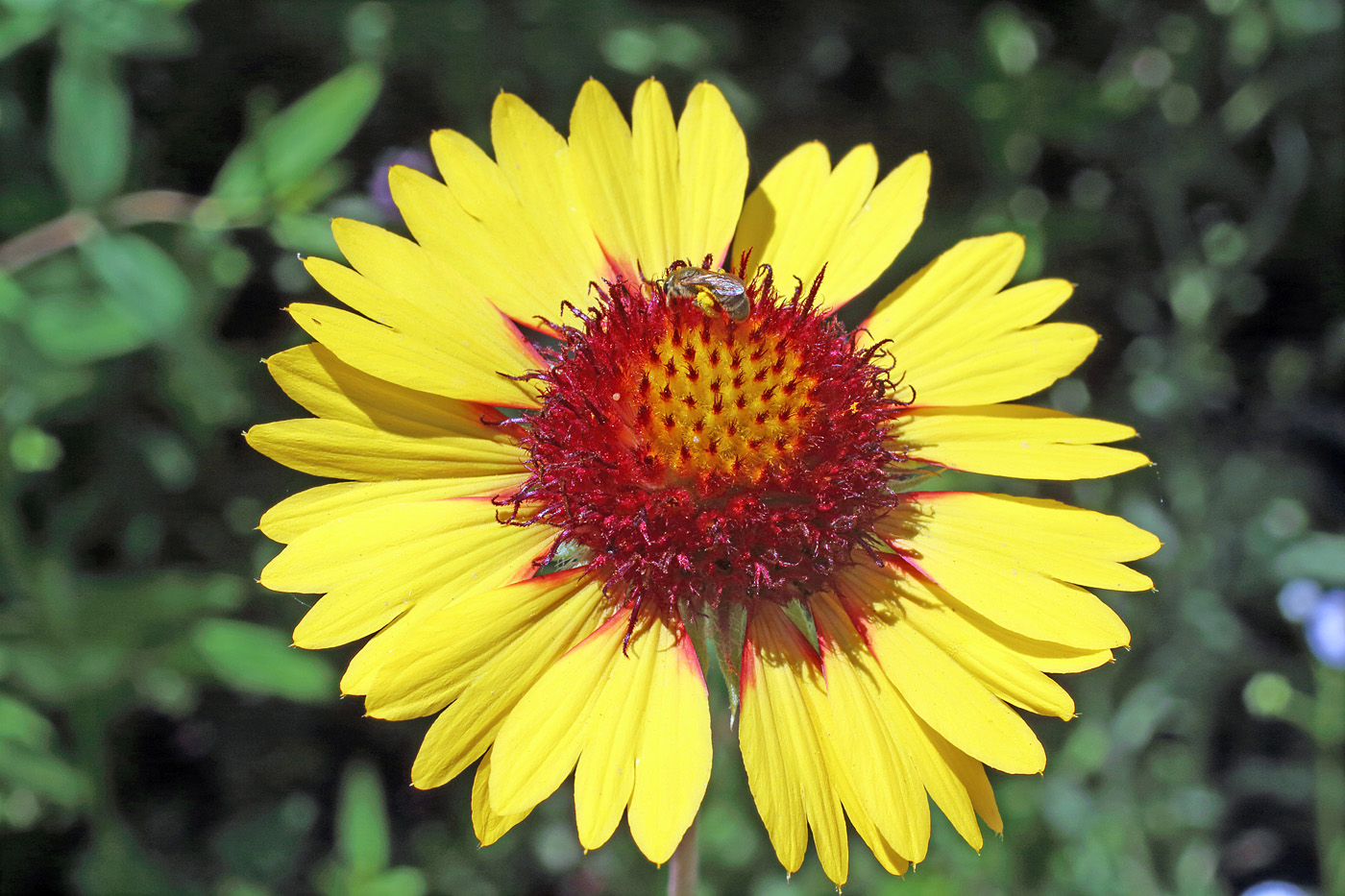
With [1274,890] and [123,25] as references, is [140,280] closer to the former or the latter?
[123,25]

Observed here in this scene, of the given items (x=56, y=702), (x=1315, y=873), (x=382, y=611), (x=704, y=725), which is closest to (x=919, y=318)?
(x=704, y=725)

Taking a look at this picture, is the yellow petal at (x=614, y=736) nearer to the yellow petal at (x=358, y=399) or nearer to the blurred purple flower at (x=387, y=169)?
the yellow petal at (x=358, y=399)

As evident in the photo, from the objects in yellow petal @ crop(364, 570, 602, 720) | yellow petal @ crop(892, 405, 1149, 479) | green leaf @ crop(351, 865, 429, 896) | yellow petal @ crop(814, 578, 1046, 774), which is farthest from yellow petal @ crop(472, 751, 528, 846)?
yellow petal @ crop(892, 405, 1149, 479)

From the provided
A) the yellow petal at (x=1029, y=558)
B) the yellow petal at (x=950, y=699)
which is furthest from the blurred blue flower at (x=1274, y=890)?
the yellow petal at (x=950, y=699)

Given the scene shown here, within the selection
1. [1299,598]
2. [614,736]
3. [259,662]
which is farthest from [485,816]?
[1299,598]

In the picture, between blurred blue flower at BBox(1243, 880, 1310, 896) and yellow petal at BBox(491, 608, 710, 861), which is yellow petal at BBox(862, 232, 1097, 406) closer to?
yellow petal at BBox(491, 608, 710, 861)

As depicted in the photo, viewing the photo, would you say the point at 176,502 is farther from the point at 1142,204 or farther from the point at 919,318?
the point at 1142,204
